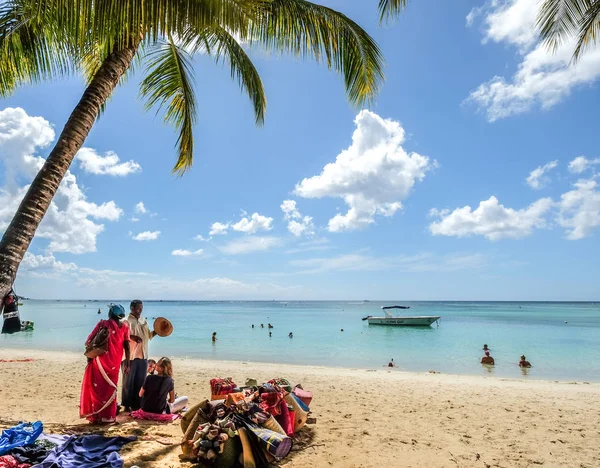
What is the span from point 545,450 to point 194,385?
7.64 metres

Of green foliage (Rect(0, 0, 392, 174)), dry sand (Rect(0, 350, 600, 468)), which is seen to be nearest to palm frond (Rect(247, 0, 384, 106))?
green foliage (Rect(0, 0, 392, 174))

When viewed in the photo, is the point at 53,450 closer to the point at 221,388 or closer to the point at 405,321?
the point at 221,388

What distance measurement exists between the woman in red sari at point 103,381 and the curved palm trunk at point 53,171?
1328 millimetres

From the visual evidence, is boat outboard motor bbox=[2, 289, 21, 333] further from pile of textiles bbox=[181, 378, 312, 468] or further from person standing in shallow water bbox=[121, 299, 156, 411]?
pile of textiles bbox=[181, 378, 312, 468]

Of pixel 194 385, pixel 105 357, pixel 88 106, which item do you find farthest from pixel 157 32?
pixel 194 385

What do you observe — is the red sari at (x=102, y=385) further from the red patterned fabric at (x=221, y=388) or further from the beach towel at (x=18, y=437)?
the red patterned fabric at (x=221, y=388)

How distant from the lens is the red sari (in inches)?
198

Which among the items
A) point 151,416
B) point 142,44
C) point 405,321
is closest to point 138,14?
point 142,44

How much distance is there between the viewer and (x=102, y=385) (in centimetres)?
507

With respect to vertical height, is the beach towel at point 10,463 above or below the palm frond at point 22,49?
below

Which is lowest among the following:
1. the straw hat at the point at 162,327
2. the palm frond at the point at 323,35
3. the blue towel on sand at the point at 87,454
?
the blue towel on sand at the point at 87,454

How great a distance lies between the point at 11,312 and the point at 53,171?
1.71 m

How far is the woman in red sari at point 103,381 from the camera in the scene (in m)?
5.04

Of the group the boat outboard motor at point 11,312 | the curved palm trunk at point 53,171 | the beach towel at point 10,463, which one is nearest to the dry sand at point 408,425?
the beach towel at point 10,463
